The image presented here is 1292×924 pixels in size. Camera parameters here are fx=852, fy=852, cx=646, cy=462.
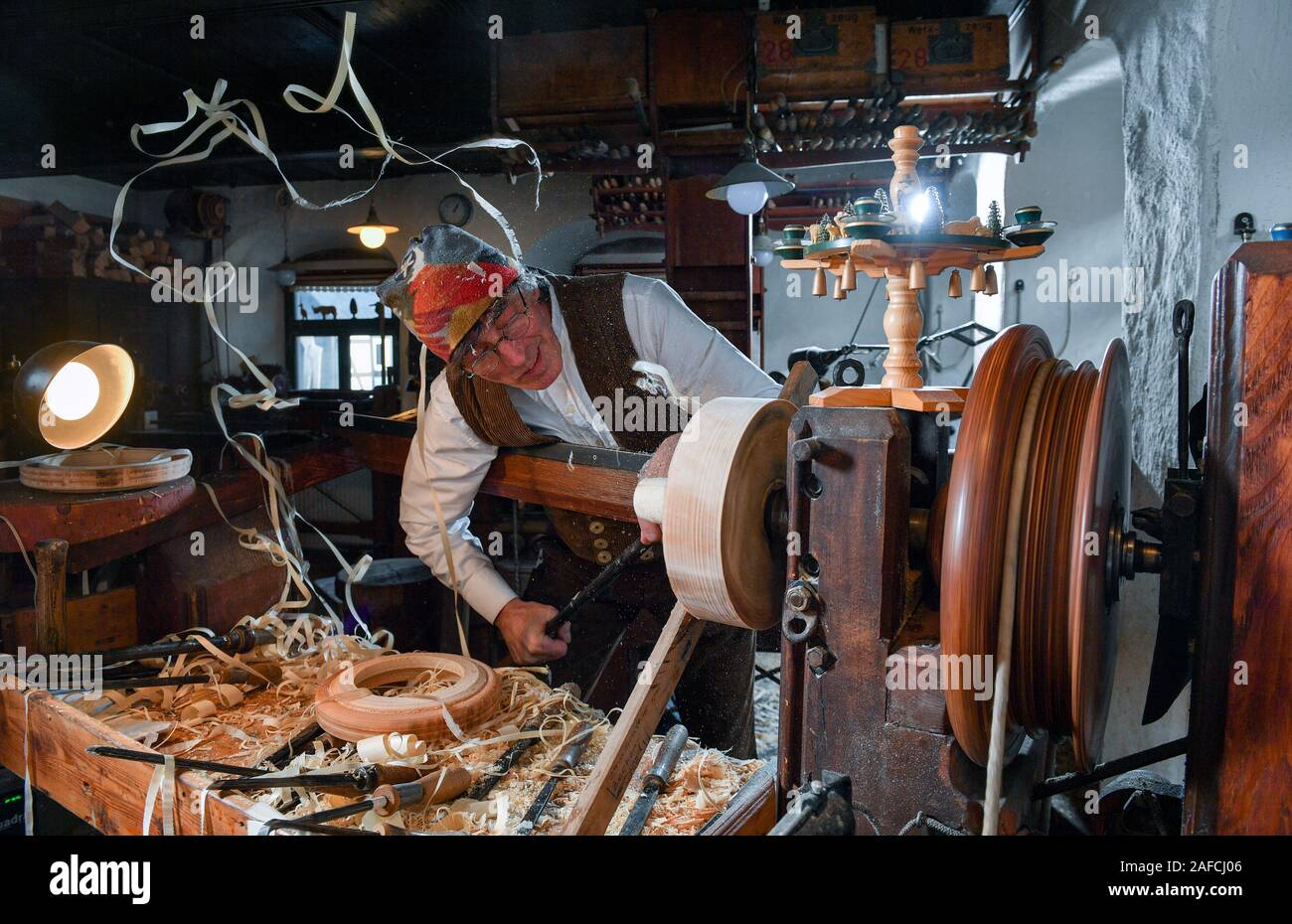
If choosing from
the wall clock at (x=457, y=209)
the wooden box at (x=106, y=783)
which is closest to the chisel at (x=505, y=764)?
the wooden box at (x=106, y=783)

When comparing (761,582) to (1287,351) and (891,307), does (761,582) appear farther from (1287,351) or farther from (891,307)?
(1287,351)

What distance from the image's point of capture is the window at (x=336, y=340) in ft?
38.3

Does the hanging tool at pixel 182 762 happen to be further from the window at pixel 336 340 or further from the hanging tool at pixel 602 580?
the window at pixel 336 340

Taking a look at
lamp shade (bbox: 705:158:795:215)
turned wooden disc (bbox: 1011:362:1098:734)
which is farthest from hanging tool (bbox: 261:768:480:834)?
lamp shade (bbox: 705:158:795:215)

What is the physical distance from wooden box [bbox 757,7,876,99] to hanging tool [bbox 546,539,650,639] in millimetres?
4411

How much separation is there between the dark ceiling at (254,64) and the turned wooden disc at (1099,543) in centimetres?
539

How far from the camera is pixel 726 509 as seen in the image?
4.32ft

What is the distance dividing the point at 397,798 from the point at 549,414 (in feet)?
5.64

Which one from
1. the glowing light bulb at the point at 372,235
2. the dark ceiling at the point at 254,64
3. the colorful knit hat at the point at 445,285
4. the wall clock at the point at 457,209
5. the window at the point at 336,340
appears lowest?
the colorful knit hat at the point at 445,285

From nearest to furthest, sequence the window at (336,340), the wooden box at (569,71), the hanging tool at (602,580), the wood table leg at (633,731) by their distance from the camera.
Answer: the wood table leg at (633,731)
the hanging tool at (602,580)
the wooden box at (569,71)
the window at (336,340)

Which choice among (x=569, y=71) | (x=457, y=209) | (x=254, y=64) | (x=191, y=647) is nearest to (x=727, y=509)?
(x=191, y=647)

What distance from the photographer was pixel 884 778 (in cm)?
117
